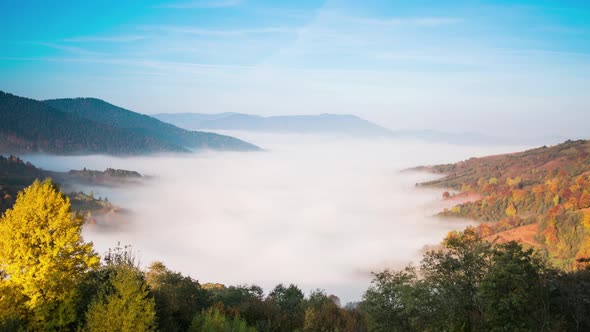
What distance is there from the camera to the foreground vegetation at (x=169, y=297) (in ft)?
85.5

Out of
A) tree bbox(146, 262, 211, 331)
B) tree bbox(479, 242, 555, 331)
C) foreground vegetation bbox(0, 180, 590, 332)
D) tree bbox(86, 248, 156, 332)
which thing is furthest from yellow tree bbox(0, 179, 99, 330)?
tree bbox(479, 242, 555, 331)

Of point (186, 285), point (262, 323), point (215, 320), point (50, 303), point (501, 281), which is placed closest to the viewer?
point (50, 303)

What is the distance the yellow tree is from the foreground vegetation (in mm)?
56

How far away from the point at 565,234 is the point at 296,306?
475ft

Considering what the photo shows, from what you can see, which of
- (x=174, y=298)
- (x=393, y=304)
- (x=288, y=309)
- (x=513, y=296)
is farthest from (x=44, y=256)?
(x=288, y=309)

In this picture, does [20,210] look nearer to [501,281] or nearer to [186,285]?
[186,285]

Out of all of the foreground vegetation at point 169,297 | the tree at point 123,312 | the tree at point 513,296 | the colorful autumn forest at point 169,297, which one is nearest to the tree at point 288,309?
the colorful autumn forest at point 169,297

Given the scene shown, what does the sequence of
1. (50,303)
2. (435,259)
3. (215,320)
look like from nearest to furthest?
1. (50,303)
2. (215,320)
3. (435,259)

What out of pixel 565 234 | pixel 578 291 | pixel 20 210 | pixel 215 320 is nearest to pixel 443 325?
pixel 578 291

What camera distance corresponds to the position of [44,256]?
26.8 metres

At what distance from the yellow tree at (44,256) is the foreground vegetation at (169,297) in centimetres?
6

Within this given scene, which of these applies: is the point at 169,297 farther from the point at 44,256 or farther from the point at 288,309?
the point at 288,309

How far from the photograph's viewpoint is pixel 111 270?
2983 cm

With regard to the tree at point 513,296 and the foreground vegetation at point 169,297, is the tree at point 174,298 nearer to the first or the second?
the foreground vegetation at point 169,297
